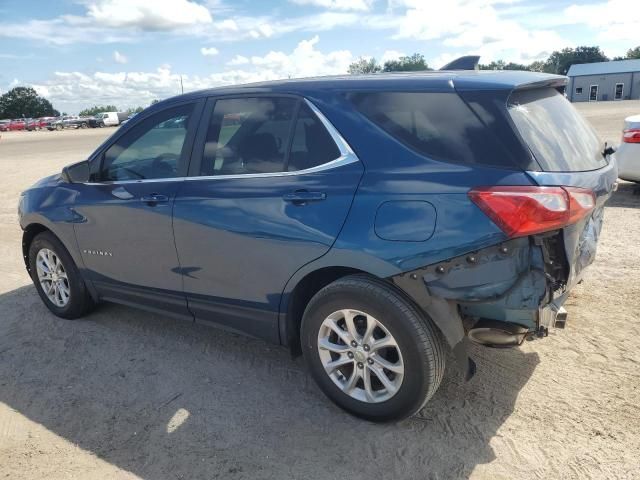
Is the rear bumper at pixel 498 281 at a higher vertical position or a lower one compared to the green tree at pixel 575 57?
lower

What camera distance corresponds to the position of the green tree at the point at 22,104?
313 ft

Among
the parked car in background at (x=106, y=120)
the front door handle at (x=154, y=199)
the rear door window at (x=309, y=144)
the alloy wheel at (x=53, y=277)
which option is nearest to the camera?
the rear door window at (x=309, y=144)

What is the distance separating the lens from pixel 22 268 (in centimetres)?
607

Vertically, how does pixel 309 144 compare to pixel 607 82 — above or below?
below

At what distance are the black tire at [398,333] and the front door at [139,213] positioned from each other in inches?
50.9

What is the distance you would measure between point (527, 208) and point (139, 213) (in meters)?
2.55

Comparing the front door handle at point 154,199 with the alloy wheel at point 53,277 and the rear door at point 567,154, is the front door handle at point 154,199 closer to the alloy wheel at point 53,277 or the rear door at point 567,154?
the alloy wheel at point 53,277

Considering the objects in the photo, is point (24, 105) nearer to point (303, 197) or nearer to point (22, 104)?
point (22, 104)

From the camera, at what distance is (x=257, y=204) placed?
123 inches

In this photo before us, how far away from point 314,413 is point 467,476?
3.06ft

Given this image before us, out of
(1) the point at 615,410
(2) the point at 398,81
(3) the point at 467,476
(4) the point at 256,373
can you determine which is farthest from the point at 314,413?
(2) the point at 398,81

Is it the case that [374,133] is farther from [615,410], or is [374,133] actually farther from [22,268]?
[22,268]

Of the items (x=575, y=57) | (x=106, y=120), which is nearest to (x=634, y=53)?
(x=575, y=57)

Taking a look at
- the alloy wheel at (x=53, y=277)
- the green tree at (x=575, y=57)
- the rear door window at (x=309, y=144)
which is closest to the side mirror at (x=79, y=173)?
the alloy wheel at (x=53, y=277)
